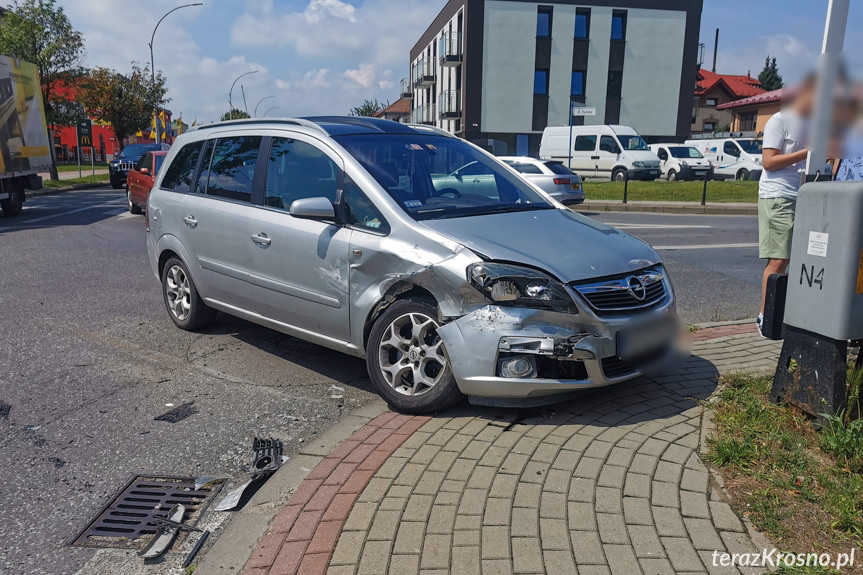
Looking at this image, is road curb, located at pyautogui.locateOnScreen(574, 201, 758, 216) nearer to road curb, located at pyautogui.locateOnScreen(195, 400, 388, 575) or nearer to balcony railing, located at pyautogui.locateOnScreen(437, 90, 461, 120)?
road curb, located at pyautogui.locateOnScreen(195, 400, 388, 575)

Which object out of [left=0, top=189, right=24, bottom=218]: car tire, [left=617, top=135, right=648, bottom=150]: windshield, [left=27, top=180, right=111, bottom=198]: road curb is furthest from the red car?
[left=617, top=135, right=648, bottom=150]: windshield

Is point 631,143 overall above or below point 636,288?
above

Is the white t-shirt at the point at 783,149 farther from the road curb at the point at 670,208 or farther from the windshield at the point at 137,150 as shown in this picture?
the windshield at the point at 137,150

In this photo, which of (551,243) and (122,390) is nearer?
(551,243)

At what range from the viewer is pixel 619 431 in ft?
12.2

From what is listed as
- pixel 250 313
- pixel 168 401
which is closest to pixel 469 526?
pixel 168 401

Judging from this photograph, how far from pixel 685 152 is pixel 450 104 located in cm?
1931

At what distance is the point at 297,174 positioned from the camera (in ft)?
16.0

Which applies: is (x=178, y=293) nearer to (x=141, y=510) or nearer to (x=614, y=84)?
(x=141, y=510)

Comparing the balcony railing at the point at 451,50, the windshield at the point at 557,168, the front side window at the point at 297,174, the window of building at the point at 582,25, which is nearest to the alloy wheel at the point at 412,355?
the front side window at the point at 297,174

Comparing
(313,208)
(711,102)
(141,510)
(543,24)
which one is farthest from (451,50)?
(141,510)

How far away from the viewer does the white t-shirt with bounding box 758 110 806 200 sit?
4863 millimetres

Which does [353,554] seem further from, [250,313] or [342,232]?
[250,313]

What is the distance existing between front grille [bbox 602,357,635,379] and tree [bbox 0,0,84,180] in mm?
30469
